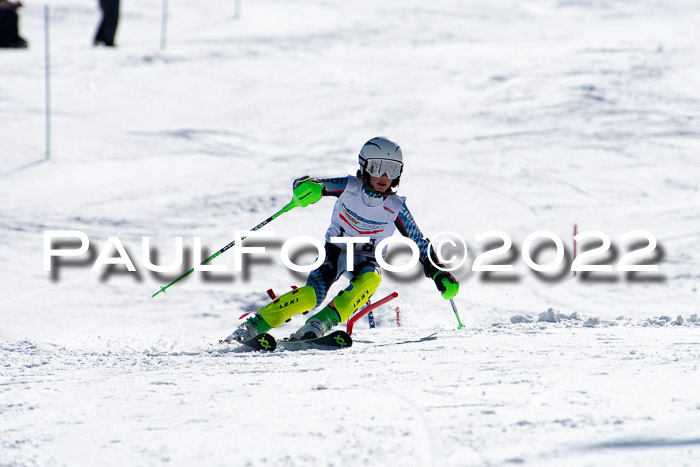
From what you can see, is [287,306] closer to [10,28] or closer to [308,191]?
[308,191]

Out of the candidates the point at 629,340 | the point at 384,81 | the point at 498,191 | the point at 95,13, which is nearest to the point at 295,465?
the point at 629,340

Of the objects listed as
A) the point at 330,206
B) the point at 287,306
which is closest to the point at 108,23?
the point at 330,206

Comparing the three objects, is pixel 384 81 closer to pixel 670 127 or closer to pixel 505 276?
pixel 670 127

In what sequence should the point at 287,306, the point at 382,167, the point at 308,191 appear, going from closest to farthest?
the point at 287,306 < the point at 382,167 < the point at 308,191

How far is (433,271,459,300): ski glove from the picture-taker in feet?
19.2

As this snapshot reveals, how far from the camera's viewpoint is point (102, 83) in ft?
47.2

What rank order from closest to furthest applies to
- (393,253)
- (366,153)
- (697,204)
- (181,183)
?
(366,153) → (393,253) → (697,204) → (181,183)

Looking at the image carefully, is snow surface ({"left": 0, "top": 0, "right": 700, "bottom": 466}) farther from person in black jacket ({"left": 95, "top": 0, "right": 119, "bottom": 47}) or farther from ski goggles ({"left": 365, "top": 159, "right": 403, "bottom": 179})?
ski goggles ({"left": 365, "top": 159, "right": 403, "bottom": 179})

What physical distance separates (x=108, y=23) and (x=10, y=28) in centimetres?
190

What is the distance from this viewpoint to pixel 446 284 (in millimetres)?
5863

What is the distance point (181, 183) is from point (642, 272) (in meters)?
5.81
